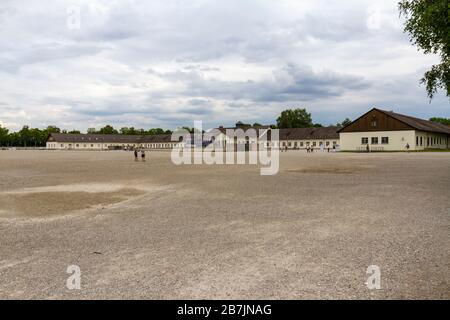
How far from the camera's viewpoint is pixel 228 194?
1220 cm

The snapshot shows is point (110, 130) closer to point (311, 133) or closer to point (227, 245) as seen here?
point (311, 133)

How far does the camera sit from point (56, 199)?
11.3 metres

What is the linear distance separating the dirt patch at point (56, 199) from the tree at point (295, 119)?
394 feet

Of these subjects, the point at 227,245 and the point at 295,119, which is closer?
the point at 227,245

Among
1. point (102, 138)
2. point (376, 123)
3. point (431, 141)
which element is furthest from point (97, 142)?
point (431, 141)

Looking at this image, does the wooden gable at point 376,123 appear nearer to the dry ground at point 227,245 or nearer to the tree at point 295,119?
the dry ground at point 227,245

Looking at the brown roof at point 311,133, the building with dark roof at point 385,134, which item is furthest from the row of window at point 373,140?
the brown roof at point 311,133

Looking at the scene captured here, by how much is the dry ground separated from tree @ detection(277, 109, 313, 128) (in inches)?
4743

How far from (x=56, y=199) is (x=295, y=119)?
405 ft

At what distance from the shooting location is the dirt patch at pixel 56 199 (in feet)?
30.8

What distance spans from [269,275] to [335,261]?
3.68 feet

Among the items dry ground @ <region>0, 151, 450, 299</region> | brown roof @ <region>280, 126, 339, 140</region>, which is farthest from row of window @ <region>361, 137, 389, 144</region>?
dry ground @ <region>0, 151, 450, 299</region>
